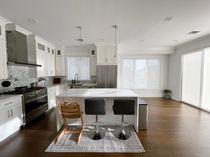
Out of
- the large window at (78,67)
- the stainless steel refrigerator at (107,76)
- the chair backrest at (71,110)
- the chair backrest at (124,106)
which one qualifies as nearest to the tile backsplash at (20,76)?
the large window at (78,67)

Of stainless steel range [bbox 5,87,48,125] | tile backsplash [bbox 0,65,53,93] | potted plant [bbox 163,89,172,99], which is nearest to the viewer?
stainless steel range [bbox 5,87,48,125]

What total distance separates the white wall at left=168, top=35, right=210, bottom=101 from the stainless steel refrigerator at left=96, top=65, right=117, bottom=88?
124 inches

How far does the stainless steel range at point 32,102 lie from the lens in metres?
3.10

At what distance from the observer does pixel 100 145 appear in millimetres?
2324

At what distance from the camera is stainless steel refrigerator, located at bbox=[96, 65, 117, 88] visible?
5219 millimetres

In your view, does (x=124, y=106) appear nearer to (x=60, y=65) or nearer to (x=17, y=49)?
(x=17, y=49)

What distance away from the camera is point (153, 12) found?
2.49 metres

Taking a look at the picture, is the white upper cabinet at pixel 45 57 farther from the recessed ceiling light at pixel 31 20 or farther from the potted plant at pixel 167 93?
the potted plant at pixel 167 93

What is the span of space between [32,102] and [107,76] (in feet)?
9.83

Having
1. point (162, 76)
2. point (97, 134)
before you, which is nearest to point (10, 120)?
point (97, 134)

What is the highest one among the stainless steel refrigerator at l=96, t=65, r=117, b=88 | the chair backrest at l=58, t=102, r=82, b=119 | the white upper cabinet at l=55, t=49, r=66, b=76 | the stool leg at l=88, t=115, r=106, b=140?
the white upper cabinet at l=55, t=49, r=66, b=76

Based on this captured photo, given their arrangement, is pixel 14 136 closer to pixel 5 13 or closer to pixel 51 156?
pixel 51 156

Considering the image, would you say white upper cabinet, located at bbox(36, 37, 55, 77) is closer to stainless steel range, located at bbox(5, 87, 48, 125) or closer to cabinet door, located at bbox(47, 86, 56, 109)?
cabinet door, located at bbox(47, 86, 56, 109)

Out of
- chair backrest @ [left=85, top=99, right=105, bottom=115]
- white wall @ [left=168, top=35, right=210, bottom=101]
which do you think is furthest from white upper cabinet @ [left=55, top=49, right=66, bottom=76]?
white wall @ [left=168, top=35, right=210, bottom=101]
